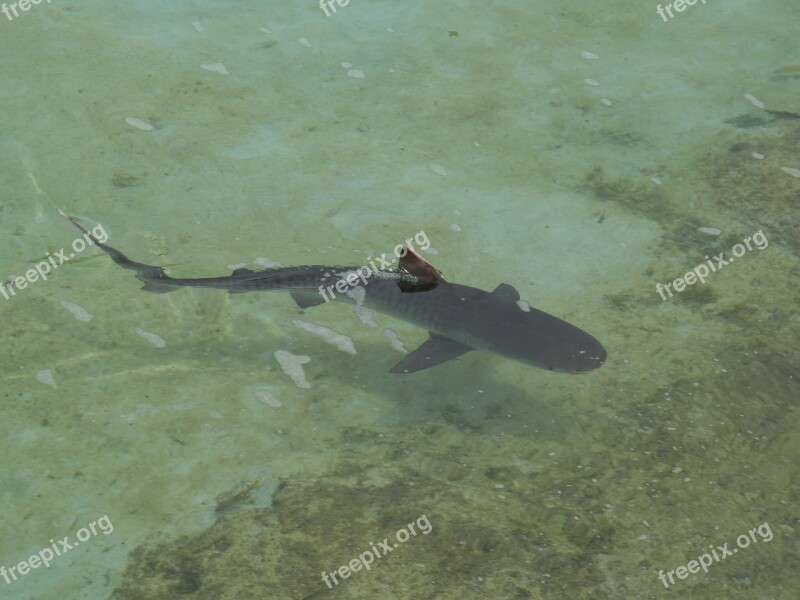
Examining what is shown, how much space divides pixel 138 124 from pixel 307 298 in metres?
3.05

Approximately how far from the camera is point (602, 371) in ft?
17.7

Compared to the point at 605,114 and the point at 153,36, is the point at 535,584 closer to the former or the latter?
the point at 605,114

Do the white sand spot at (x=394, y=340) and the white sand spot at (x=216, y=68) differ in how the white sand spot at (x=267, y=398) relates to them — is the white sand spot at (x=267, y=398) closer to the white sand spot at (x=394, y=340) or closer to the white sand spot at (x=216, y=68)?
the white sand spot at (x=394, y=340)

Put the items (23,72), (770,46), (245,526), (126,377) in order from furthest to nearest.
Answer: (770,46), (23,72), (126,377), (245,526)

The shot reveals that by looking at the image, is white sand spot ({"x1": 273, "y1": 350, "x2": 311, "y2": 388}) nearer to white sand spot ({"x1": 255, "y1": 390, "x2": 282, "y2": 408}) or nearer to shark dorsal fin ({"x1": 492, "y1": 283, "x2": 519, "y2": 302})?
white sand spot ({"x1": 255, "y1": 390, "x2": 282, "y2": 408})

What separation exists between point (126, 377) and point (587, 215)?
3676 mm

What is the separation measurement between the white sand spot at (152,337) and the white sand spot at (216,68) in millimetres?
3348

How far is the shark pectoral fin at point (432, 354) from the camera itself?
492 cm

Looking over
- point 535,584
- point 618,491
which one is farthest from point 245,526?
point 618,491

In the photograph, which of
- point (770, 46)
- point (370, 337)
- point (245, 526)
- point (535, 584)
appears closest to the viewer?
point (535, 584)

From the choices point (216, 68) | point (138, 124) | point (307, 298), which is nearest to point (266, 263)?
point (307, 298)

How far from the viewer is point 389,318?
5773 mm

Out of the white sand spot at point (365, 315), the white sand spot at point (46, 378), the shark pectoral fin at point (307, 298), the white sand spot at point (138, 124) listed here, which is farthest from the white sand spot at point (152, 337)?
the white sand spot at point (138, 124)

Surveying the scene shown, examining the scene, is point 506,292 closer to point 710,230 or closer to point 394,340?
point 394,340
